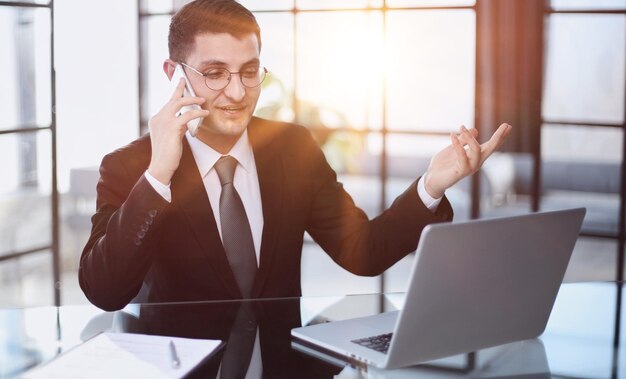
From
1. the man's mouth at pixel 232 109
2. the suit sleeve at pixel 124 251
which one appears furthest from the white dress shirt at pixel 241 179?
the suit sleeve at pixel 124 251

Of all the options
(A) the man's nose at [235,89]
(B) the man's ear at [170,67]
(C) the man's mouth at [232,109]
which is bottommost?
(C) the man's mouth at [232,109]

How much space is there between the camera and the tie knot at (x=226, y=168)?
207cm

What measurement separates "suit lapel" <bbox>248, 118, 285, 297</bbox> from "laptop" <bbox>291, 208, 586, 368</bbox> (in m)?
0.55

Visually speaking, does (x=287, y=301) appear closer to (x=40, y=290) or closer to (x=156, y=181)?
(x=156, y=181)

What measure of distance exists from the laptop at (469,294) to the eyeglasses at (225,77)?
74 centimetres

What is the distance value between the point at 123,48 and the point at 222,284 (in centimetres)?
337

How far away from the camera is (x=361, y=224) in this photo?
2123 mm

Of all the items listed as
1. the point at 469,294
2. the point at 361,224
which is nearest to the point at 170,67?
the point at 361,224

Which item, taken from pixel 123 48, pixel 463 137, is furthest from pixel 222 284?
pixel 123 48

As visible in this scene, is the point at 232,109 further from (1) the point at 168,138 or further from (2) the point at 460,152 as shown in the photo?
(2) the point at 460,152

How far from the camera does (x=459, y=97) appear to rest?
18.1ft

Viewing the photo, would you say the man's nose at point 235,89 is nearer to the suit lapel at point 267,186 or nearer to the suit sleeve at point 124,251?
the suit lapel at point 267,186

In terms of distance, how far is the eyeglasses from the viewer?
199 cm

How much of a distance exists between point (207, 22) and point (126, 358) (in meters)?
1.01
